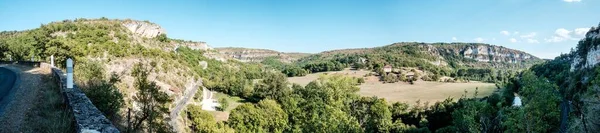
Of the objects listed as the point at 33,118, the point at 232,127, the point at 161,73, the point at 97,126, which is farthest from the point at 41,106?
the point at 161,73

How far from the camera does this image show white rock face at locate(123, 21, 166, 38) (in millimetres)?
100069

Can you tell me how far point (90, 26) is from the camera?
216 ft

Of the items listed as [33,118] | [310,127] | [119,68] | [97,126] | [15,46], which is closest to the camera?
[97,126]

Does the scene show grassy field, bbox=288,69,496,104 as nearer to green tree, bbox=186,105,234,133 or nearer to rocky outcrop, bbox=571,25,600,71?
rocky outcrop, bbox=571,25,600,71

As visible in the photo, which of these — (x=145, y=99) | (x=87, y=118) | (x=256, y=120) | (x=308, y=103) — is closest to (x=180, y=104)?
(x=256, y=120)

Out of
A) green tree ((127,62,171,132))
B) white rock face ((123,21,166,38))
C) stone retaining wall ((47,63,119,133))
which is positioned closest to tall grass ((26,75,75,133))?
stone retaining wall ((47,63,119,133))

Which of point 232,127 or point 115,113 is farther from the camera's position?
point 232,127

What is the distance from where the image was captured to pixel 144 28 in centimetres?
10912

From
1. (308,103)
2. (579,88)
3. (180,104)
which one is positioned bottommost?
(180,104)

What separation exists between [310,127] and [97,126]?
60.5 ft

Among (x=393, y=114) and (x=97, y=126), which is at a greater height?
(x=97, y=126)

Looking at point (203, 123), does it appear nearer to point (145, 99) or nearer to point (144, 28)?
point (145, 99)

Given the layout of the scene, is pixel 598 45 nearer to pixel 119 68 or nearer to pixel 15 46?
pixel 119 68

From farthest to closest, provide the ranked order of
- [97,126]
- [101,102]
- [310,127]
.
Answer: [310,127] → [101,102] → [97,126]
